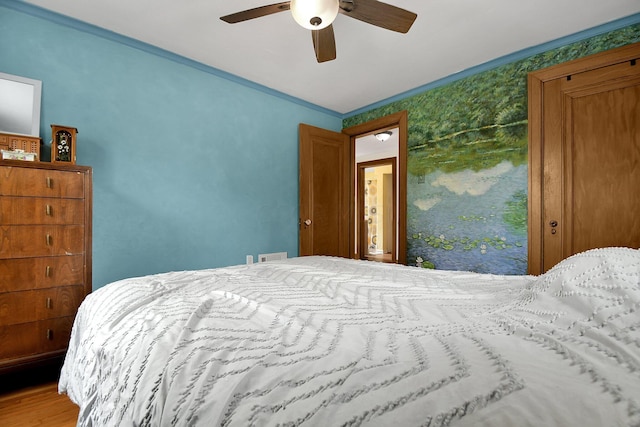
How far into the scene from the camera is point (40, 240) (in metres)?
1.78

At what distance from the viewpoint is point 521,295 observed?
102 cm

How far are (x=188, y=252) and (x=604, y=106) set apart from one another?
3.74 m

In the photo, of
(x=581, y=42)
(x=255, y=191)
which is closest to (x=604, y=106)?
(x=581, y=42)

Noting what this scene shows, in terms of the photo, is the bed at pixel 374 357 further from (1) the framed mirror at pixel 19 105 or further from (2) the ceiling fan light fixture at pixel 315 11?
(1) the framed mirror at pixel 19 105

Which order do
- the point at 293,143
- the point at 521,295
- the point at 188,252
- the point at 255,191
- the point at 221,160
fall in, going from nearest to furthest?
the point at 521,295
the point at 188,252
the point at 221,160
the point at 255,191
the point at 293,143

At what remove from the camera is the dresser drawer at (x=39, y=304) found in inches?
66.4

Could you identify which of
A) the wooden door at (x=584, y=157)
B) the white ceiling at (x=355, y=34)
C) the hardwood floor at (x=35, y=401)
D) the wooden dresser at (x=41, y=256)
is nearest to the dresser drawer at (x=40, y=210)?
the wooden dresser at (x=41, y=256)

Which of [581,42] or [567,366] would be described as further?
[581,42]

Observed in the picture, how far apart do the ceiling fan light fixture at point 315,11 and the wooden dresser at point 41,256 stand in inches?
68.4

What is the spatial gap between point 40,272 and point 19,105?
1212 millimetres

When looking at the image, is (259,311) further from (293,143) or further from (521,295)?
(293,143)

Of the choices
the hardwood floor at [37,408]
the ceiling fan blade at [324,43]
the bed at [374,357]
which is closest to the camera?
the bed at [374,357]

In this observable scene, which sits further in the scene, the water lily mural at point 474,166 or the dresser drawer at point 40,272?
the water lily mural at point 474,166

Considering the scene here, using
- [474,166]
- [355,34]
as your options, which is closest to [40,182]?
[355,34]
